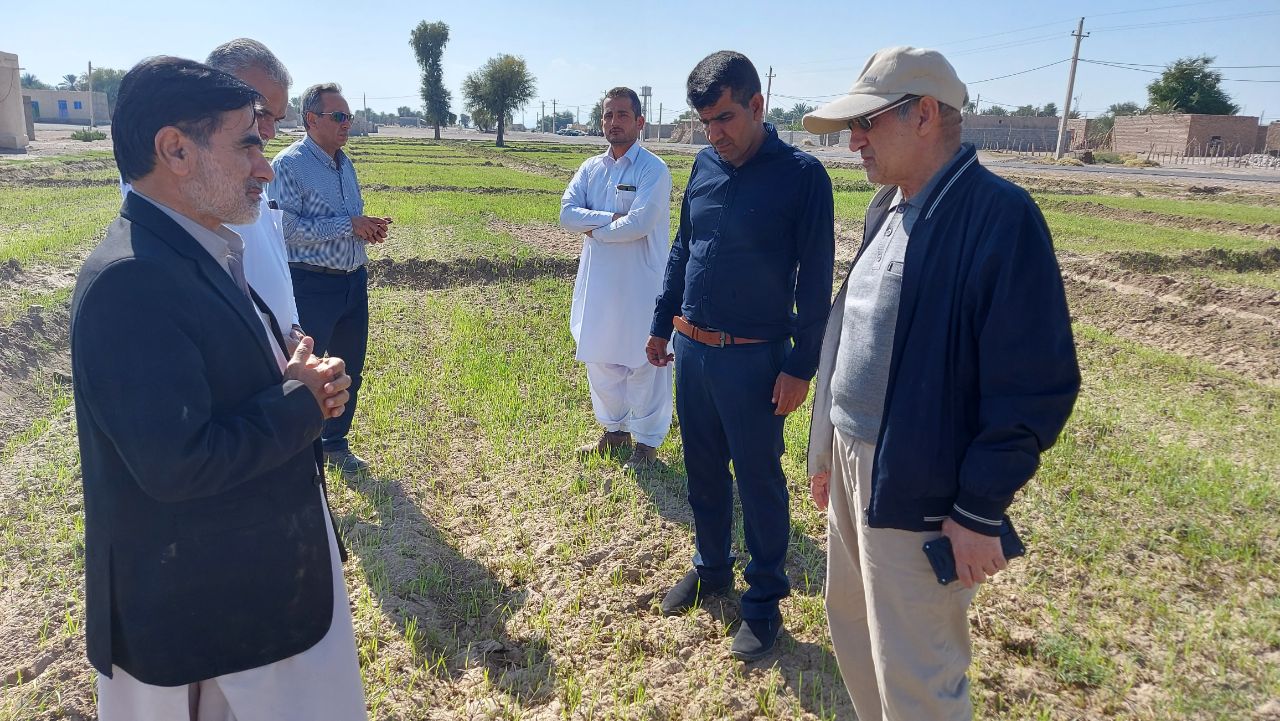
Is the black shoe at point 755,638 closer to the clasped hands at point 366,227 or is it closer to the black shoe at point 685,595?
the black shoe at point 685,595

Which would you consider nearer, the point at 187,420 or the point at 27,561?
the point at 187,420

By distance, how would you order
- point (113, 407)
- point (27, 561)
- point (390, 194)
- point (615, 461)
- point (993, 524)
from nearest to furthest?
1. point (113, 407)
2. point (993, 524)
3. point (27, 561)
4. point (615, 461)
5. point (390, 194)

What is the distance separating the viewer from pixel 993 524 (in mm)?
1853

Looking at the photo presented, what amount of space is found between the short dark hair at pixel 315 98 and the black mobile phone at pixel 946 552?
394 centimetres

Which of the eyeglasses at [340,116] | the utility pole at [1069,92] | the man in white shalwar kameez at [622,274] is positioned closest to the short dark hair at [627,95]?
the man in white shalwar kameez at [622,274]

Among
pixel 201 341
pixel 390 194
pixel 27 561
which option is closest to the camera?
pixel 201 341

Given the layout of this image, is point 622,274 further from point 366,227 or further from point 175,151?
point 175,151

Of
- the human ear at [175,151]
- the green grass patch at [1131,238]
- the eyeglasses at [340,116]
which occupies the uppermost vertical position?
the eyeglasses at [340,116]

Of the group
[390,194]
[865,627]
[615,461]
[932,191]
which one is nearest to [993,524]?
[865,627]

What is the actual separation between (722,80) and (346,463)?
130 inches

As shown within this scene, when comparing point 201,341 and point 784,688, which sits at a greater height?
point 201,341

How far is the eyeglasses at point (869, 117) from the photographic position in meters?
2.01

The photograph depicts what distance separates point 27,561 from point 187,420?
3.11 metres

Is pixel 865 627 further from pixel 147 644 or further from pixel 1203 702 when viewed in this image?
pixel 147 644
